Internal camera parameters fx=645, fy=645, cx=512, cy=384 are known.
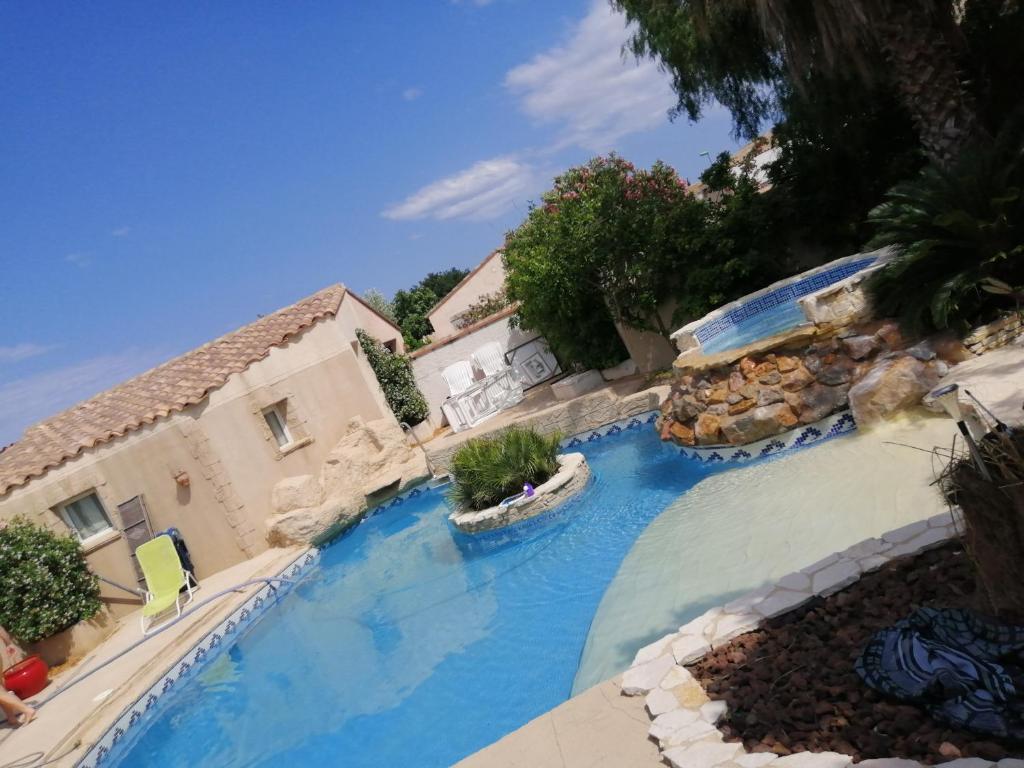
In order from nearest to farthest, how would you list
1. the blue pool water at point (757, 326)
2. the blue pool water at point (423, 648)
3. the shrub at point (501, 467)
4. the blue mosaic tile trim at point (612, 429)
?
the blue pool water at point (423, 648), the shrub at point (501, 467), the blue pool water at point (757, 326), the blue mosaic tile trim at point (612, 429)

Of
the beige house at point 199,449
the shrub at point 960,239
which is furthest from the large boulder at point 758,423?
the beige house at point 199,449

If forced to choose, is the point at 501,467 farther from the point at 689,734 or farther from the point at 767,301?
the point at 689,734

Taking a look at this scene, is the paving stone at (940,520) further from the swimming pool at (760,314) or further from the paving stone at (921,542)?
the swimming pool at (760,314)

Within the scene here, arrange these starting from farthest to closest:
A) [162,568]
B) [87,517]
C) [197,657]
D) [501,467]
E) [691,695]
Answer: [87,517]
[162,568]
[501,467]
[197,657]
[691,695]

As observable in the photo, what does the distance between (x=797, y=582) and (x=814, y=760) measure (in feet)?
5.33

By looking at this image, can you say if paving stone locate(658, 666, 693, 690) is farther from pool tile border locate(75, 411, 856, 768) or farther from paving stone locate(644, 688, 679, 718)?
pool tile border locate(75, 411, 856, 768)

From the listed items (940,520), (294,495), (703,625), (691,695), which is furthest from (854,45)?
Result: (294,495)

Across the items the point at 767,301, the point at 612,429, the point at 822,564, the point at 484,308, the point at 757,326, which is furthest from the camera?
the point at 484,308

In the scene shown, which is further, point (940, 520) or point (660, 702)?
point (940, 520)

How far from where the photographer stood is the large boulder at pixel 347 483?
13688mm

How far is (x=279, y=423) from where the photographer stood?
51.0 feet

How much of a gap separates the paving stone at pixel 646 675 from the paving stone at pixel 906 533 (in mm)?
1678

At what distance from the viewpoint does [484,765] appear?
3893 mm

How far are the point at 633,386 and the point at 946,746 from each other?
1141cm
